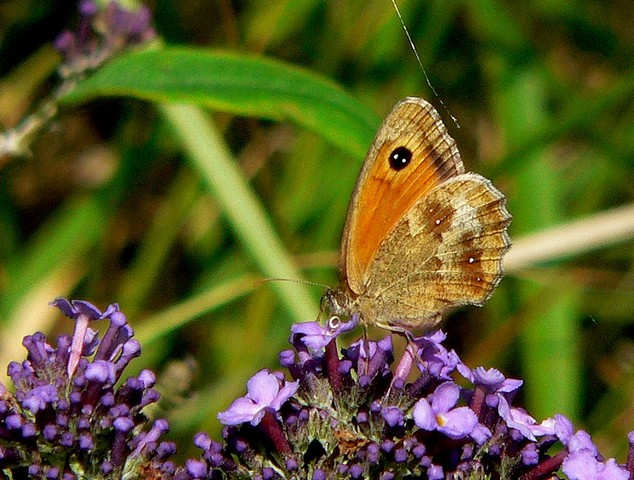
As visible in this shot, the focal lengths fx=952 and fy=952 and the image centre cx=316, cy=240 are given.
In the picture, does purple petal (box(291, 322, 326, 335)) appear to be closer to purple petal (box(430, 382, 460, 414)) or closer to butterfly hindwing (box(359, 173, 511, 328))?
purple petal (box(430, 382, 460, 414))

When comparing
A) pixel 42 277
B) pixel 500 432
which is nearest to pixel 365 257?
pixel 500 432

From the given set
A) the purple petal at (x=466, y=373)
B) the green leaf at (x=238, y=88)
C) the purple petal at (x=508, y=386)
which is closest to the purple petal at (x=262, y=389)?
the purple petal at (x=466, y=373)

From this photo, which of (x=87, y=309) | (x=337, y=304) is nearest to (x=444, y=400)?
(x=337, y=304)

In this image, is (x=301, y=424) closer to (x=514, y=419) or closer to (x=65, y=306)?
(x=514, y=419)

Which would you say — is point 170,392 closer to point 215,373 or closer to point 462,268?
point 462,268

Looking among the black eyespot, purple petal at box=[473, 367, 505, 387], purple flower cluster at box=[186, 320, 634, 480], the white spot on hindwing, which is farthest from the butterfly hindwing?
purple petal at box=[473, 367, 505, 387]
